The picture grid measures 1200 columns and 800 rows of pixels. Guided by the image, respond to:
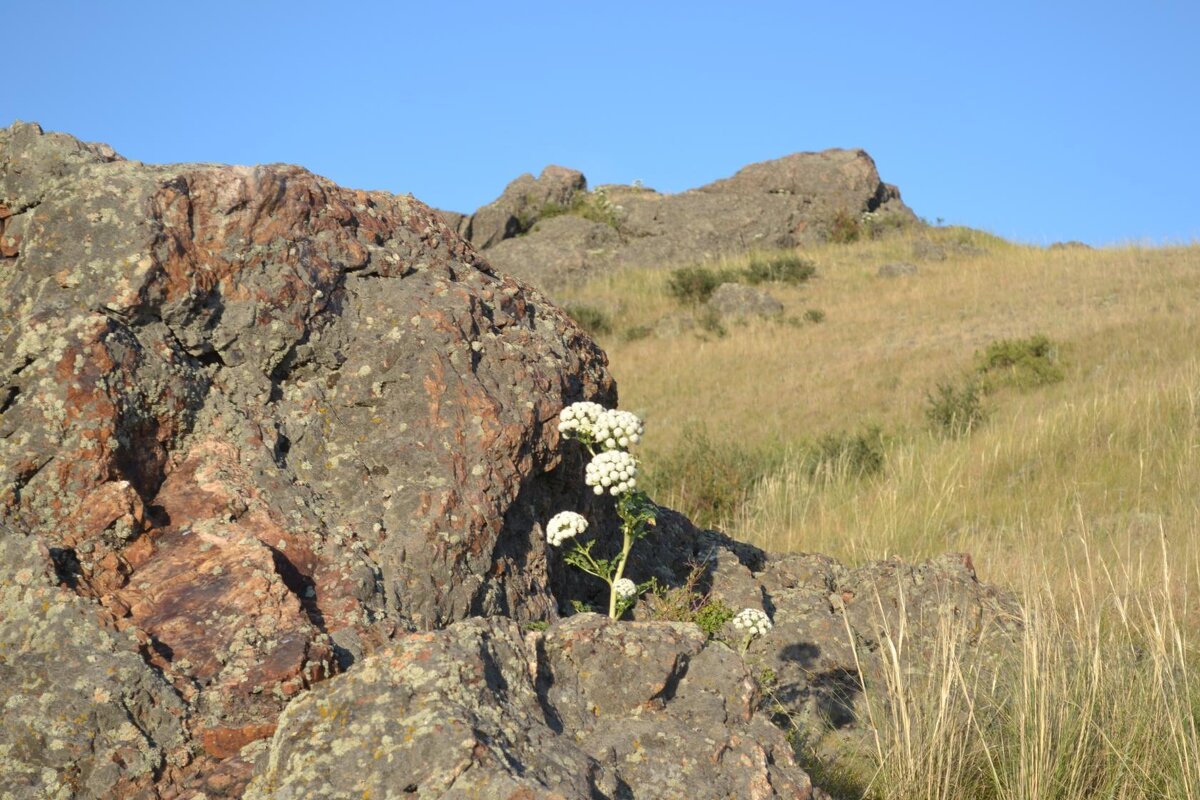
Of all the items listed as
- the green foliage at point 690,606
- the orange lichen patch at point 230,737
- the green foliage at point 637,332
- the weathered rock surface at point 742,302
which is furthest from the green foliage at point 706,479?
the weathered rock surface at point 742,302

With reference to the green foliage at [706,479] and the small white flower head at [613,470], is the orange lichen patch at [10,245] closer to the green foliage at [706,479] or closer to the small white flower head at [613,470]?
the small white flower head at [613,470]

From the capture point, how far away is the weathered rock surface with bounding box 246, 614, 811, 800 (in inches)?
92.6

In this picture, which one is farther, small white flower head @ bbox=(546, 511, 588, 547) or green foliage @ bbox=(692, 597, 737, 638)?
green foliage @ bbox=(692, 597, 737, 638)

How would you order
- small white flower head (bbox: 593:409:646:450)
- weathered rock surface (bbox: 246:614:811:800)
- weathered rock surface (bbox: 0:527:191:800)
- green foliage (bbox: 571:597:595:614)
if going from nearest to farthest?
weathered rock surface (bbox: 246:614:811:800)
weathered rock surface (bbox: 0:527:191:800)
small white flower head (bbox: 593:409:646:450)
green foliage (bbox: 571:597:595:614)

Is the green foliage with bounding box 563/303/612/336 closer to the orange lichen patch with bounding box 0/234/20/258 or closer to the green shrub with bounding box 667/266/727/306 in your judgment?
the green shrub with bounding box 667/266/727/306

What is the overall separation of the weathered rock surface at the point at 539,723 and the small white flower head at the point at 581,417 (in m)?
0.78

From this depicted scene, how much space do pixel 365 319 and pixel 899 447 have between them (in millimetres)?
8376

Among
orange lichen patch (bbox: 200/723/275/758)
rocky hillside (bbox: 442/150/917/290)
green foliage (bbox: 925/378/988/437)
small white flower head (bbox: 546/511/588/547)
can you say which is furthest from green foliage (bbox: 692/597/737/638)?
rocky hillside (bbox: 442/150/917/290)

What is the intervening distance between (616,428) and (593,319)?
59.4ft

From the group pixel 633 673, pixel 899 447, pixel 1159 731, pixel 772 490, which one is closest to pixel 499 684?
pixel 633 673

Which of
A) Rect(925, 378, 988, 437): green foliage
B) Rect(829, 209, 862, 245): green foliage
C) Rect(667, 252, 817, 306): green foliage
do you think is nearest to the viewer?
Rect(925, 378, 988, 437): green foliage

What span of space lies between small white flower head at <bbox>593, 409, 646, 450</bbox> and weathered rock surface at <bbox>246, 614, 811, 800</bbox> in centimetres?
73

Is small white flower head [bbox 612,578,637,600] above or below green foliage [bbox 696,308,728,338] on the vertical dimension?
below

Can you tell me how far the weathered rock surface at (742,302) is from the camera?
70.5 ft
